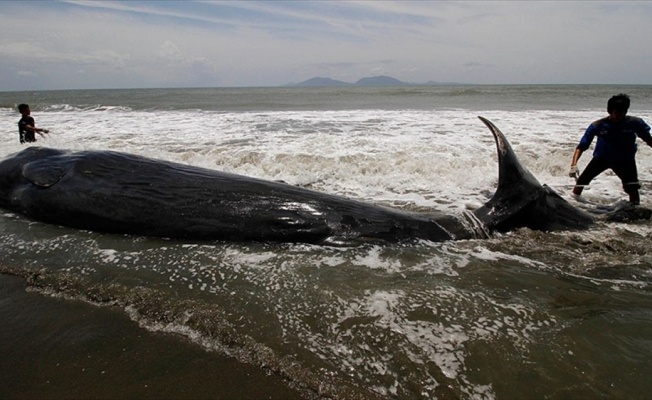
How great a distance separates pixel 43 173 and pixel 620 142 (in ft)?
24.0

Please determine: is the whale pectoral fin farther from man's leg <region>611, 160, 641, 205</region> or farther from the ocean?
man's leg <region>611, 160, 641, 205</region>

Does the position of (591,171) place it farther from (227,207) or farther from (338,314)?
(227,207)

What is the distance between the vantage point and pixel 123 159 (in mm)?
4363

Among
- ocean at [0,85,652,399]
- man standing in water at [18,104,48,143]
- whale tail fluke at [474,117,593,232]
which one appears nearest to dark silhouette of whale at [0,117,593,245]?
whale tail fluke at [474,117,593,232]

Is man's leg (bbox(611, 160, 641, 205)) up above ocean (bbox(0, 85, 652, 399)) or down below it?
above

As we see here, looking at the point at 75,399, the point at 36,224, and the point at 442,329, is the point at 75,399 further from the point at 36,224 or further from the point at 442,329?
the point at 36,224

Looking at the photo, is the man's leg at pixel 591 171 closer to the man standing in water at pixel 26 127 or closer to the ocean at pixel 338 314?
the ocean at pixel 338 314

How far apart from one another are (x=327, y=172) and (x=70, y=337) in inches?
217

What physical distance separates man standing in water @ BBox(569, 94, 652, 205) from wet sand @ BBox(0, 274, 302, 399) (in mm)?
5182

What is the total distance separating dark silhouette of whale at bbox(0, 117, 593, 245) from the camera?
382cm

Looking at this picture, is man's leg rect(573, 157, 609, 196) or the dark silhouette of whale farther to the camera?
man's leg rect(573, 157, 609, 196)

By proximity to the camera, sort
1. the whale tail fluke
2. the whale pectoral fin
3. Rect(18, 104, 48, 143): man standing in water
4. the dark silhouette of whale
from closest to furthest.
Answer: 1. the dark silhouette of whale
2. the whale tail fluke
3. the whale pectoral fin
4. Rect(18, 104, 48, 143): man standing in water

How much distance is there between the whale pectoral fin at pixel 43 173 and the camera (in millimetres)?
4238

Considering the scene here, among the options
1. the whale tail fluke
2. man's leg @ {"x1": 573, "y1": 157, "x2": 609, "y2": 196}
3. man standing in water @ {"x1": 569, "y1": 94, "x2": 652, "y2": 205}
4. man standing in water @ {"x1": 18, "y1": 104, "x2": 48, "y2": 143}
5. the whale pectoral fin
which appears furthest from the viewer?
man standing in water @ {"x1": 18, "y1": 104, "x2": 48, "y2": 143}
